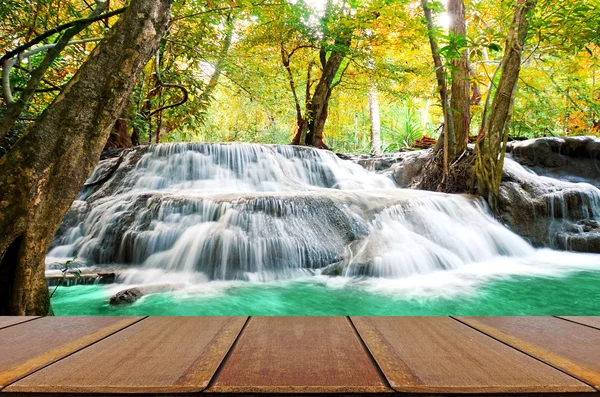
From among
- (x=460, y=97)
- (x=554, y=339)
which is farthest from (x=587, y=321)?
(x=460, y=97)

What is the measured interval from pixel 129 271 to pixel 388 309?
10.8ft

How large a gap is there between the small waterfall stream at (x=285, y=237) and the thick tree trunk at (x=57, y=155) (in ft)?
7.13

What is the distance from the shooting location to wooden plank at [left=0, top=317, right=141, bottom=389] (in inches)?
39.0

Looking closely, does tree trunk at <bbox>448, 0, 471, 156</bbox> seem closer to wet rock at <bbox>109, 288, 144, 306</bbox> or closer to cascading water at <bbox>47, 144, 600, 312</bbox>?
cascading water at <bbox>47, 144, 600, 312</bbox>

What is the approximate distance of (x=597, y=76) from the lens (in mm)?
15109

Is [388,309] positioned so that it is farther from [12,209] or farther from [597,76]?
[597,76]

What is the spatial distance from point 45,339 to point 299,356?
94cm

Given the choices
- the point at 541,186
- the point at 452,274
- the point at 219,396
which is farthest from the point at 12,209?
the point at 541,186

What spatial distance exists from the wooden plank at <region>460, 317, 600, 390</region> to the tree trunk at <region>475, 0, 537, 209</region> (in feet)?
19.3

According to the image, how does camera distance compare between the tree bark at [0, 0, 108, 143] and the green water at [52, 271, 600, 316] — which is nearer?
the tree bark at [0, 0, 108, 143]

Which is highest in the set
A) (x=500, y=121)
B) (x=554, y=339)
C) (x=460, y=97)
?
(x=460, y=97)

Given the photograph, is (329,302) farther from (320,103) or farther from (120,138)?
(320,103)

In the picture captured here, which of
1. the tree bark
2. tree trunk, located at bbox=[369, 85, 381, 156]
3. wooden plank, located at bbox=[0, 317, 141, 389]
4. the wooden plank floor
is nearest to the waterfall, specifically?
the tree bark

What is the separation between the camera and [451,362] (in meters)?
1.00
